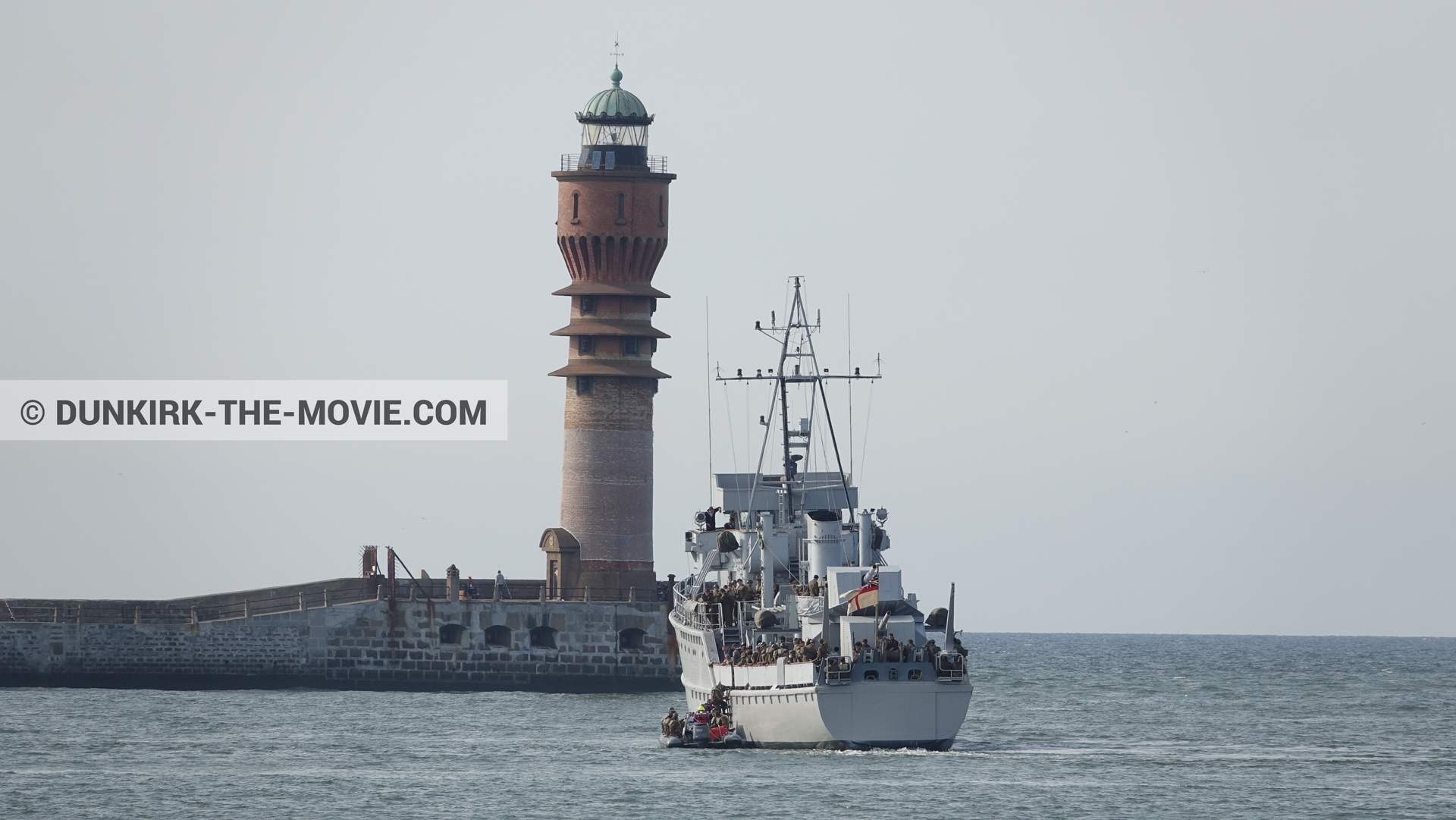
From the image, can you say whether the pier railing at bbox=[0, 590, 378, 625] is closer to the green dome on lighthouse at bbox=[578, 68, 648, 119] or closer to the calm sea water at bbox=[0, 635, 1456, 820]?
the calm sea water at bbox=[0, 635, 1456, 820]

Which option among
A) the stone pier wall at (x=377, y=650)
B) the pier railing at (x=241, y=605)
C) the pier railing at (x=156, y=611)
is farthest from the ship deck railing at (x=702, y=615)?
the pier railing at (x=156, y=611)

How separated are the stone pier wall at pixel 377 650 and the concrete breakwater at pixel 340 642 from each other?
0.04 metres

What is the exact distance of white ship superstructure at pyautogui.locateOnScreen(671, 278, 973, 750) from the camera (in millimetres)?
61188

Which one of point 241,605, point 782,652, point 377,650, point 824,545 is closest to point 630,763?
point 782,652

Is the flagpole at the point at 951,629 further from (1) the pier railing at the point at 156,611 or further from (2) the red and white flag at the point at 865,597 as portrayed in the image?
(1) the pier railing at the point at 156,611

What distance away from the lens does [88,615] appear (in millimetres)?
91625

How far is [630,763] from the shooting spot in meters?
65.3

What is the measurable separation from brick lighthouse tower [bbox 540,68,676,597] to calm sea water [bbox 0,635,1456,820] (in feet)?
20.6

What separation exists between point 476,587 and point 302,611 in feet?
23.2

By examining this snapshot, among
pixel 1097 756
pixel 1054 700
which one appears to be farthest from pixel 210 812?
pixel 1054 700

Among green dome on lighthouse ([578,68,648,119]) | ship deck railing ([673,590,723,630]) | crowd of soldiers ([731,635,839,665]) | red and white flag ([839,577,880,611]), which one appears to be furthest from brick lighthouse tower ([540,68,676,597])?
red and white flag ([839,577,880,611])

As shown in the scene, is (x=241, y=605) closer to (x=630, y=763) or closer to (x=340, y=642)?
(x=340, y=642)

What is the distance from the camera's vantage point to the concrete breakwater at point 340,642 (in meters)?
91.4

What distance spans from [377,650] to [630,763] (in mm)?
29698
